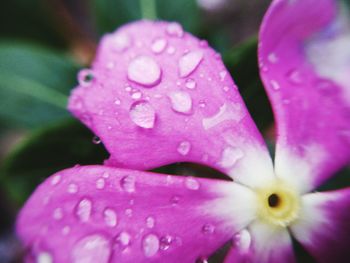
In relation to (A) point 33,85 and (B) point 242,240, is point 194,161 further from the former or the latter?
(A) point 33,85

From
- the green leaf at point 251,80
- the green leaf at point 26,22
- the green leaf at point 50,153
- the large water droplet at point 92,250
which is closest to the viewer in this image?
the large water droplet at point 92,250

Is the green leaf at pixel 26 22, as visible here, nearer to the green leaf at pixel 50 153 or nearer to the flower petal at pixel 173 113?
the green leaf at pixel 50 153

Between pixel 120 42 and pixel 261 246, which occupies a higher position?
pixel 120 42

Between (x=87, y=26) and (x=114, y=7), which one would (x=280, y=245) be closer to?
(x=114, y=7)

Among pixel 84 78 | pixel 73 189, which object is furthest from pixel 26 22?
pixel 73 189

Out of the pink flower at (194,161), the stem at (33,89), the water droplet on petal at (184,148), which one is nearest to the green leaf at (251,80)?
the pink flower at (194,161)

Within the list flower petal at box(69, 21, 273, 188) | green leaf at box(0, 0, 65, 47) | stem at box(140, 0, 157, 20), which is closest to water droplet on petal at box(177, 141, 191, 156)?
flower petal at box(69, 21, 273, 188)

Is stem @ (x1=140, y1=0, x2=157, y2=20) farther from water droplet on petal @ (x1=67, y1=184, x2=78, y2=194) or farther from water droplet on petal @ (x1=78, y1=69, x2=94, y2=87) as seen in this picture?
water droplet on petal @ (x1=67, y1=184, x2=78, y2=194)
